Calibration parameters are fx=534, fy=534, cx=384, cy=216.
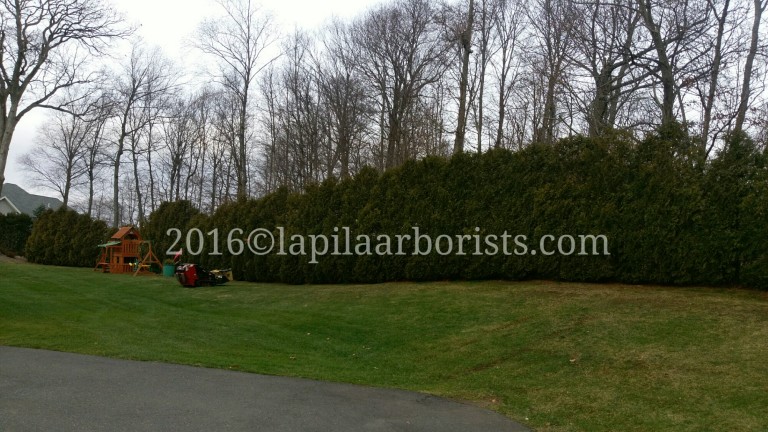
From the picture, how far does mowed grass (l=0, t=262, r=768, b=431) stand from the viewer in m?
6.01

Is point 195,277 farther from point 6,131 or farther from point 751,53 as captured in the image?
point 751,53

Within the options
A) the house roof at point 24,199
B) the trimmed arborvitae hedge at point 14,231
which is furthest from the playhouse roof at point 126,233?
the house roof at point 24,199

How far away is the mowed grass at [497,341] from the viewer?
6.01 m

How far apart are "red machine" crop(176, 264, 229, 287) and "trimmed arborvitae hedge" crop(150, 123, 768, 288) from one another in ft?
6.11

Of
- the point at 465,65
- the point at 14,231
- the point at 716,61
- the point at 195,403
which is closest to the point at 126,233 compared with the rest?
the point at 14,231

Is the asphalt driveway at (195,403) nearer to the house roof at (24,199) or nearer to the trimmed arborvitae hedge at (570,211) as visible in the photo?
the trimmed arborvitae hedge at (570,211)

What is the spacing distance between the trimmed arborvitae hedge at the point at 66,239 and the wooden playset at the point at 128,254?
123 inches

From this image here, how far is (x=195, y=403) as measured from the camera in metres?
5.59

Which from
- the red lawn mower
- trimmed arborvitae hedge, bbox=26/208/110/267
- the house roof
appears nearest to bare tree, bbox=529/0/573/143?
the red lawn mower

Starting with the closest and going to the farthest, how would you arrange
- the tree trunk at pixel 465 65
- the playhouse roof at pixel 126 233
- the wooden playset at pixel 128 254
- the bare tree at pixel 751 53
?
the bare tree at pixel 751 53, the tree trunk at pixel 465 65, the wooden playset at pixel 128 254, the playhouse roof at pixel 126 233

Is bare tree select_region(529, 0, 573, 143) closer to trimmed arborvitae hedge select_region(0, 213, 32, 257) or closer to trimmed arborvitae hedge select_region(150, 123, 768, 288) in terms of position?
trimmed arborvitae hedge select_region(150, 123, 768, 288)

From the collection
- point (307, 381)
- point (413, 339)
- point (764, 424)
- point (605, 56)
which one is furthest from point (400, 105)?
point (764, 424)

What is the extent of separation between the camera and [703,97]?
15.1 m

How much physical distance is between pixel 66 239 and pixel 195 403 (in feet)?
86.6
